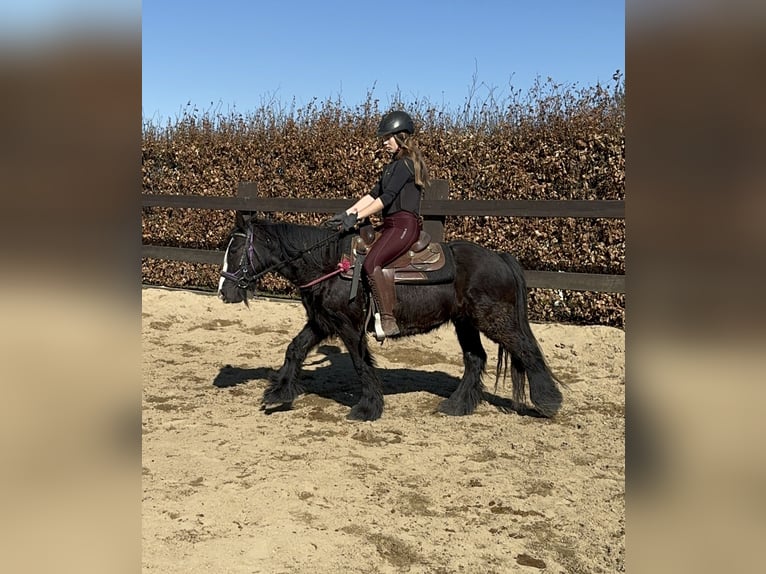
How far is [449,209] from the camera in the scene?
8.69 meters

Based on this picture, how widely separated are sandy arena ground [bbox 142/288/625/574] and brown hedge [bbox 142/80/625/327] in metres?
1.63

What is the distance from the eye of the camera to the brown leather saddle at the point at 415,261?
18.0 ft

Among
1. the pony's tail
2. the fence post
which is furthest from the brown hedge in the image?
the pony's tail

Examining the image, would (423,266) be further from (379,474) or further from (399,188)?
(379,474)

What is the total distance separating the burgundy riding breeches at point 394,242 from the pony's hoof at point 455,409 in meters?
1.39

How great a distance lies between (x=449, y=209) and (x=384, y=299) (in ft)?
11.6

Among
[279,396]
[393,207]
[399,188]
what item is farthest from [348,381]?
[399,188]

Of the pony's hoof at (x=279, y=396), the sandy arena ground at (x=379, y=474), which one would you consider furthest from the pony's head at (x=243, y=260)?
the sandy arena ground at (x=379, y=474)

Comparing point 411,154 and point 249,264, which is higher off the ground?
point 411,154

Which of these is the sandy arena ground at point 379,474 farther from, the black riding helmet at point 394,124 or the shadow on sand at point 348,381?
the black riding helmet at point 394,124
